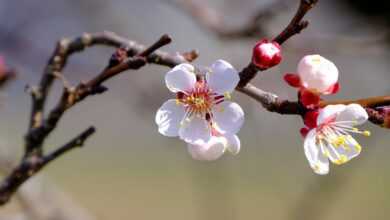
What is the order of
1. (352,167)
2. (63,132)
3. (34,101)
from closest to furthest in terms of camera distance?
1. (34,101)
2. (352,167)
3. (63,132)

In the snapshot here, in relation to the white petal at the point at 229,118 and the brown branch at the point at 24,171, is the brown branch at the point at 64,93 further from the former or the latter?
the white petal at the point at 229,118

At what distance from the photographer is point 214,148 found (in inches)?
38.4

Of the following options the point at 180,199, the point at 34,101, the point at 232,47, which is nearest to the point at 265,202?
the point at 180,199

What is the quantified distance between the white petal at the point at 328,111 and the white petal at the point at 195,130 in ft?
0.63

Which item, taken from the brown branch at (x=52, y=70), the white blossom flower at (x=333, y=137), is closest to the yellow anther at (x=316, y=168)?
the white blossom flower at (x=333, y=137)

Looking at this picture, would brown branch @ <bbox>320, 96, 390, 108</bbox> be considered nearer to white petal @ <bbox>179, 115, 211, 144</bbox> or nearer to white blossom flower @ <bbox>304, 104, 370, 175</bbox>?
white blossom flower @ <bbox>304, 104, 370, 175</bbox>

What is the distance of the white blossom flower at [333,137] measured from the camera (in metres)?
0.92

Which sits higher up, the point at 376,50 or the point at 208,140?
the point at 376,50

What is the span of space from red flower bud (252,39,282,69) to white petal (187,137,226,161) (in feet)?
0.51

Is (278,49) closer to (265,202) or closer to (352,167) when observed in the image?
(352,167)

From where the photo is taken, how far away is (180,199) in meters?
6.72

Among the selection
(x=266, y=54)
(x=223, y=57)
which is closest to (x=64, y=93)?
(x=266, y=54)

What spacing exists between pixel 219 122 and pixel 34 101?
1.59 feet

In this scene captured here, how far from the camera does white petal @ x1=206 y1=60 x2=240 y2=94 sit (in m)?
0.92
